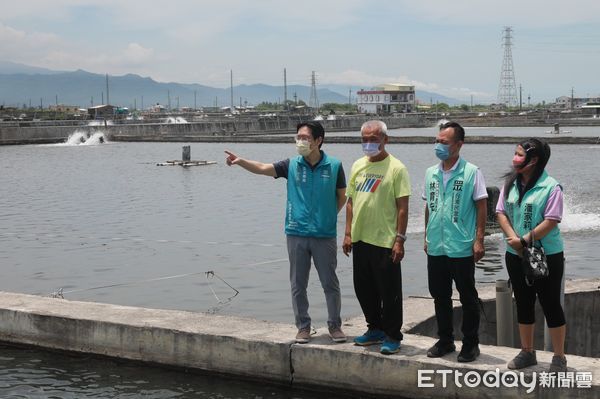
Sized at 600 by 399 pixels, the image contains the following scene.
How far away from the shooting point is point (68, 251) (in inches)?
Result: 656

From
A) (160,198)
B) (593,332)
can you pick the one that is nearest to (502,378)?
(593,332)

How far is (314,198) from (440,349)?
1537 mm

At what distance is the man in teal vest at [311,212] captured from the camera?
6.71m

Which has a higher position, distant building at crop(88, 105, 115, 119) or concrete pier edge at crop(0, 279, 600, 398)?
distant building at crop(88, 105, 115, 119)

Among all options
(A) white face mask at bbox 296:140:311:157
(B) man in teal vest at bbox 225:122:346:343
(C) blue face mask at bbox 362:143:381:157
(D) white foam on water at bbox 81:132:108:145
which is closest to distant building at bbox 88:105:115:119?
(D) white foam on water at bbox 81:132:108:145

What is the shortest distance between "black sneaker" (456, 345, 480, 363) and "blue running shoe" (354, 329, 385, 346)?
2.40 ft

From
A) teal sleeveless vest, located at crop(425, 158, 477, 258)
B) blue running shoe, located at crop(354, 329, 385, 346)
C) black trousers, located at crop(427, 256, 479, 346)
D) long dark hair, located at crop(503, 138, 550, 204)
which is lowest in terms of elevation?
blue running shoe, located at crop(354, 329, 385, 346)

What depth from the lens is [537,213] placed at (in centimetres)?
577

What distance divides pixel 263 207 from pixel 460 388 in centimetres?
1978

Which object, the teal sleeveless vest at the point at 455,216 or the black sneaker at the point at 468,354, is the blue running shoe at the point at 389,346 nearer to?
the black sneaker at the point at 468,354

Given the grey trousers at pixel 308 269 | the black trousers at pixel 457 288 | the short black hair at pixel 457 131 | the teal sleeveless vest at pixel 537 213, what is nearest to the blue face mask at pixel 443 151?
the short black hair at pixel 457 131

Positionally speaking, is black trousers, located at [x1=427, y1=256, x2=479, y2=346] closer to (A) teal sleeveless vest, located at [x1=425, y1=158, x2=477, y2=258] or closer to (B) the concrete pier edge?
(A) teal sleeveless vest, located at [x1=425, y1=158, x2=477, y2=258]

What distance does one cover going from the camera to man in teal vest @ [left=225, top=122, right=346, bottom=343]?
6711 millimetres

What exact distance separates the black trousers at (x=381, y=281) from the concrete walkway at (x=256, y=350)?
263mm
